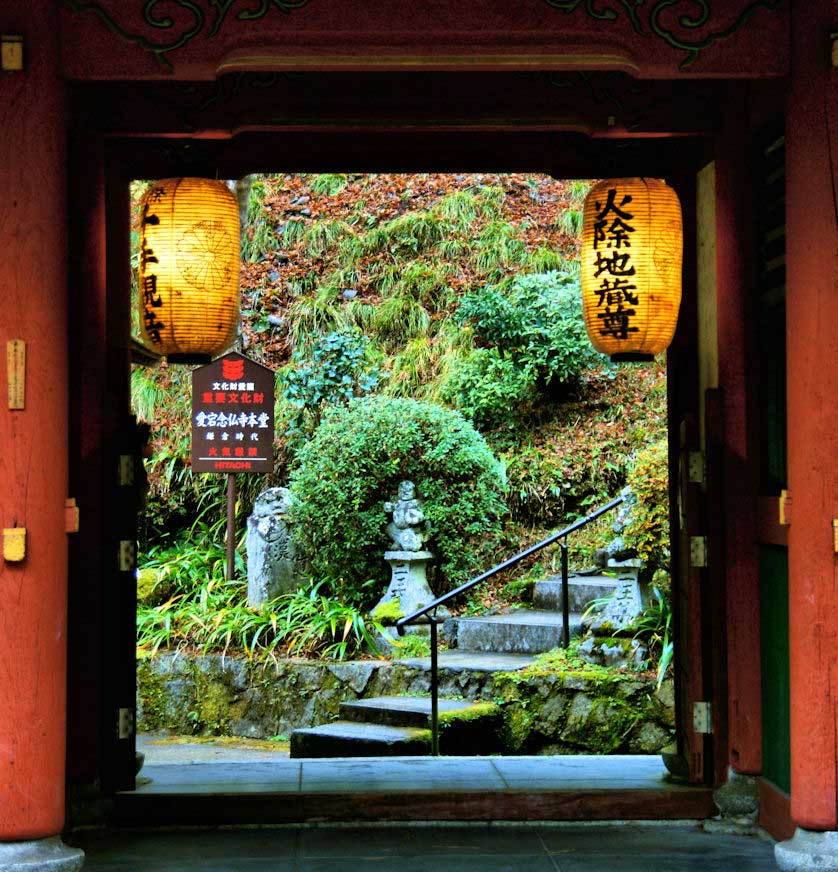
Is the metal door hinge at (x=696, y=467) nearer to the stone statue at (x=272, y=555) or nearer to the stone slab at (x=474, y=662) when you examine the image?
the stone slab at (x=474, y=662)

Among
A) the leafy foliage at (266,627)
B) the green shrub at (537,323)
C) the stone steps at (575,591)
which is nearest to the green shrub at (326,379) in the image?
the green shrub at (537,323)

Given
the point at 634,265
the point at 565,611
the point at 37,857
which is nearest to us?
the point at 37,857

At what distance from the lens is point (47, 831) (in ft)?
16.3

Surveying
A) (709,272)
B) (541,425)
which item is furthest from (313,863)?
(541,425)

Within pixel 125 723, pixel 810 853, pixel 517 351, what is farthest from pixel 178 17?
pixel 517 351

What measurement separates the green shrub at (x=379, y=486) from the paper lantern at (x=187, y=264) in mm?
6068

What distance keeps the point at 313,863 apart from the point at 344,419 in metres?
7.31

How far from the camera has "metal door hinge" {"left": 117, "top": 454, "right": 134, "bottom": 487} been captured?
661cm

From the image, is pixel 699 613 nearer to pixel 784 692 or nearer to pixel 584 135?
pixel 784 692

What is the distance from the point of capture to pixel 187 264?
610cm

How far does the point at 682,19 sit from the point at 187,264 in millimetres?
2564

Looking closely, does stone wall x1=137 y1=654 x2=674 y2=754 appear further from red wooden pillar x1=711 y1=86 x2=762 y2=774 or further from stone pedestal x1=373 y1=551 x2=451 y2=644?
red wooden pillar x1=711 y1=86 x2=762 y2=774

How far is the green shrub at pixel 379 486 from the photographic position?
12.3 metres

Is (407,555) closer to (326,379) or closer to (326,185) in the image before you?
(326,379)
